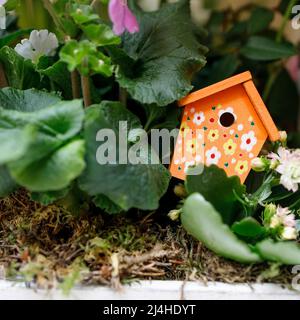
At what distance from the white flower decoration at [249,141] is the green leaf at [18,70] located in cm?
32

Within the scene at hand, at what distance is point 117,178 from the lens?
0.54 m

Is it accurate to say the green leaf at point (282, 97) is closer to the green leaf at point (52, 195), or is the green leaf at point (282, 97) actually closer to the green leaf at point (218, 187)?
the green leaf at point (218, 187)

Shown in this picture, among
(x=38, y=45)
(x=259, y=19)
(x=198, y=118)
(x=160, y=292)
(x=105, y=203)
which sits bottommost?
(x=160, y=292)

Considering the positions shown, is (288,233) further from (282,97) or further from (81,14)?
(282,97)

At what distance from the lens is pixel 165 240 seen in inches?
25.9

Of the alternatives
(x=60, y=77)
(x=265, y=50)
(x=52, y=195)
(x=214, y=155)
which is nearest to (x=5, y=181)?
(x=52, y=195)

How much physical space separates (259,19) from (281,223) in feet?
1.66

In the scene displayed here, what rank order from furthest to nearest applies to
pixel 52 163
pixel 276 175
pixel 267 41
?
pixel 267 41 < pixel 276 175 < pixel 52 163

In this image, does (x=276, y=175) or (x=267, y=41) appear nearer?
(x=276, y=175)

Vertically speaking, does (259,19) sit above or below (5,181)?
above

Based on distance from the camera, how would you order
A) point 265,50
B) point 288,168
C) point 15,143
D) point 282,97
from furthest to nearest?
point 282,97
point 265,50
point 288,168
point 15,143
